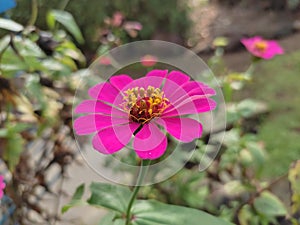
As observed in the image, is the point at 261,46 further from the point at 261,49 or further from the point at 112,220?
the point at 112,220

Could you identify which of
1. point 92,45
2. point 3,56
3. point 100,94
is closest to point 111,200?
point 100,94

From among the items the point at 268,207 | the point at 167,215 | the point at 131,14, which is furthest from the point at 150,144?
the point at 131,14

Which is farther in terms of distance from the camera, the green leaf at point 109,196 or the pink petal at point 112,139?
the green leaf at point 109,196

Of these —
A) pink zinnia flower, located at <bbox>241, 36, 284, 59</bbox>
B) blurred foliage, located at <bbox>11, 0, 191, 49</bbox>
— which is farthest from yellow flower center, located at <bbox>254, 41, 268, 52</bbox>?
blurred foliage, located at <bbox>11, 0, 191, 49</bbox>

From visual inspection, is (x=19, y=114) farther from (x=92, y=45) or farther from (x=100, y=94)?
(x=92, y=45)

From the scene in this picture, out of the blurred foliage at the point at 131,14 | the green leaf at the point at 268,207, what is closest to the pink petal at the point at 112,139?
the green leaf at the point at 268,207

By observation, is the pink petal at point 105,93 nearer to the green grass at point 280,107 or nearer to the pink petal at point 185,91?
the pink petal at point 185,91

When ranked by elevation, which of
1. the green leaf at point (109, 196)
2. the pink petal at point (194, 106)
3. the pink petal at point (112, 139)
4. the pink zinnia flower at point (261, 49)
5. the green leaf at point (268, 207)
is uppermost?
the pink petal at point (194, 106)
